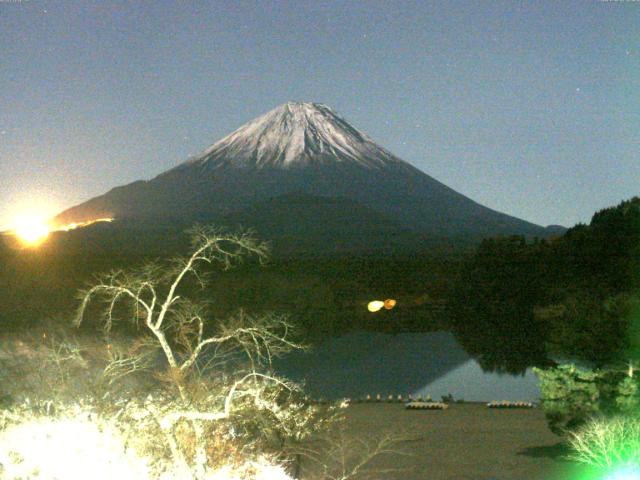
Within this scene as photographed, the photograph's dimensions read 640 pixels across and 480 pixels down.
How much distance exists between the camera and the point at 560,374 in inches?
523

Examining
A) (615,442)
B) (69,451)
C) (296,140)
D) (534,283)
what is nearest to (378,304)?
(615,442)

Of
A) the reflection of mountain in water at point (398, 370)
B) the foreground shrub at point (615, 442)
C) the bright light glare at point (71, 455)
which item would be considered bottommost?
the reflection of mountain in water at point (398, 370)

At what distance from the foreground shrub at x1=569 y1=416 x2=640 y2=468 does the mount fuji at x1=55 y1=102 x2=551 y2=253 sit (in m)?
68.7

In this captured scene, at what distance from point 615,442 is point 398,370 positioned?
23059 millimetres

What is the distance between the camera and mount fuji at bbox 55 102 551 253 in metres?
86.4

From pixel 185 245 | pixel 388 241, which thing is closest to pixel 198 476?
pixel 185 245

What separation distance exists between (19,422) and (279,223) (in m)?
74.5

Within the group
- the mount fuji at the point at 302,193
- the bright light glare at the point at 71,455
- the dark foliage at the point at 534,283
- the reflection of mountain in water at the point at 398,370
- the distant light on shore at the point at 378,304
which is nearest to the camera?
the bright light glare at the point at 71,455

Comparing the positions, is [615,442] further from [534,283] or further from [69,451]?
[534,283]

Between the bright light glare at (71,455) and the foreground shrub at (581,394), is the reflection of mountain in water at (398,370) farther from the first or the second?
the bright light glare at (71,455)

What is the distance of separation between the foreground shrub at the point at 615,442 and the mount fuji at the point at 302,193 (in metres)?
68.7

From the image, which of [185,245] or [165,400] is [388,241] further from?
[165,400]

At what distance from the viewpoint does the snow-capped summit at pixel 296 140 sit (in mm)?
94500

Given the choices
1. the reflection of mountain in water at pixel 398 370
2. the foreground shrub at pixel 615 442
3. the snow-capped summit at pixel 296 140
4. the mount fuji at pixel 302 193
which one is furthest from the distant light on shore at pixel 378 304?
the snow-capped summit at pixel 296 140
